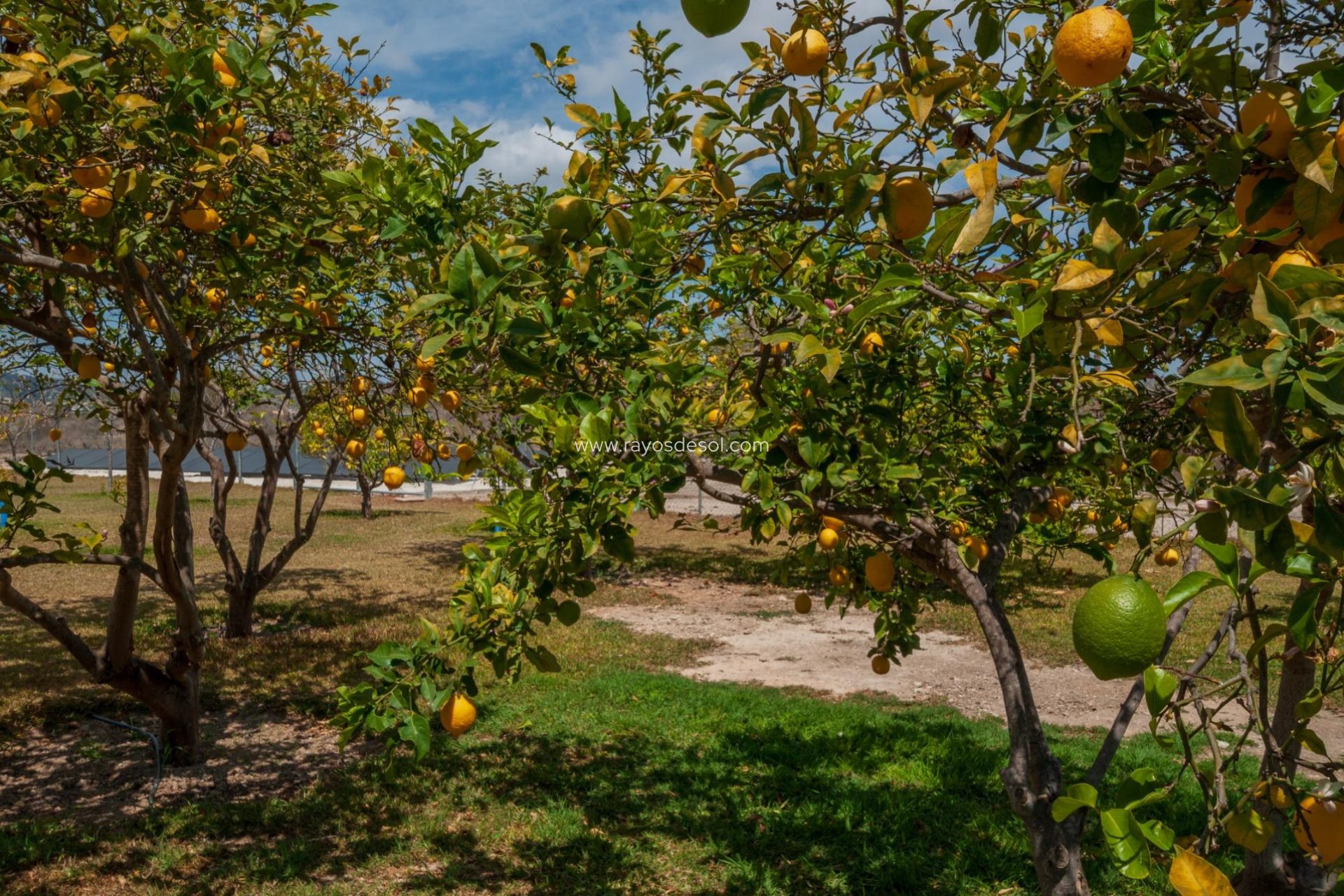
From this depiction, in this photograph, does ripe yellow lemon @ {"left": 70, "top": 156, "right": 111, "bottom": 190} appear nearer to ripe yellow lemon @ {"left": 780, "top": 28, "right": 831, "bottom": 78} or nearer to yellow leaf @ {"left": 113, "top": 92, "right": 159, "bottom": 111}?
yellow leaf @ {"left": 113, "top": 92, "right": 159, "bottom": 111}

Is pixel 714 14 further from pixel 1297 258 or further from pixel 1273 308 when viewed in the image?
pixel 1297 258

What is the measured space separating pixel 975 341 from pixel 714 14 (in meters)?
2.15

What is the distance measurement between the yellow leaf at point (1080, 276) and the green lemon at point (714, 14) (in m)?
0.41

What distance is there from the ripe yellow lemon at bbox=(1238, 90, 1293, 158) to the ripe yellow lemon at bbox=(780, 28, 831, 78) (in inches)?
21.1

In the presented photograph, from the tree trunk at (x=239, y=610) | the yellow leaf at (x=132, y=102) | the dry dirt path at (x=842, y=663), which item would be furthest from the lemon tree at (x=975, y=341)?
the tree trunk at (x=239, y=610)

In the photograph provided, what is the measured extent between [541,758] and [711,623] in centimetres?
409

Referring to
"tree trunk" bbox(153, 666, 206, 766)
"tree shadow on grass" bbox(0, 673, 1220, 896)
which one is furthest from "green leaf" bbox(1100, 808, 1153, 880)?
"tree trunk" bbox(153, 666, 206, 766)

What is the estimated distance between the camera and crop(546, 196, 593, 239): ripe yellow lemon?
1256 millimetres

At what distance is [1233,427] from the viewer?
74cm

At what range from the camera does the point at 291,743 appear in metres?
4.79

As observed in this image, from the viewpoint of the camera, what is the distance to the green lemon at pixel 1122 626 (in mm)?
898

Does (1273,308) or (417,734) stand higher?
(1273,308)

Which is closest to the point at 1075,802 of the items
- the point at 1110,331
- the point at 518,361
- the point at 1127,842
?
the point at 1127,842

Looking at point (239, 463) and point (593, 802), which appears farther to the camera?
point (239, 463)
